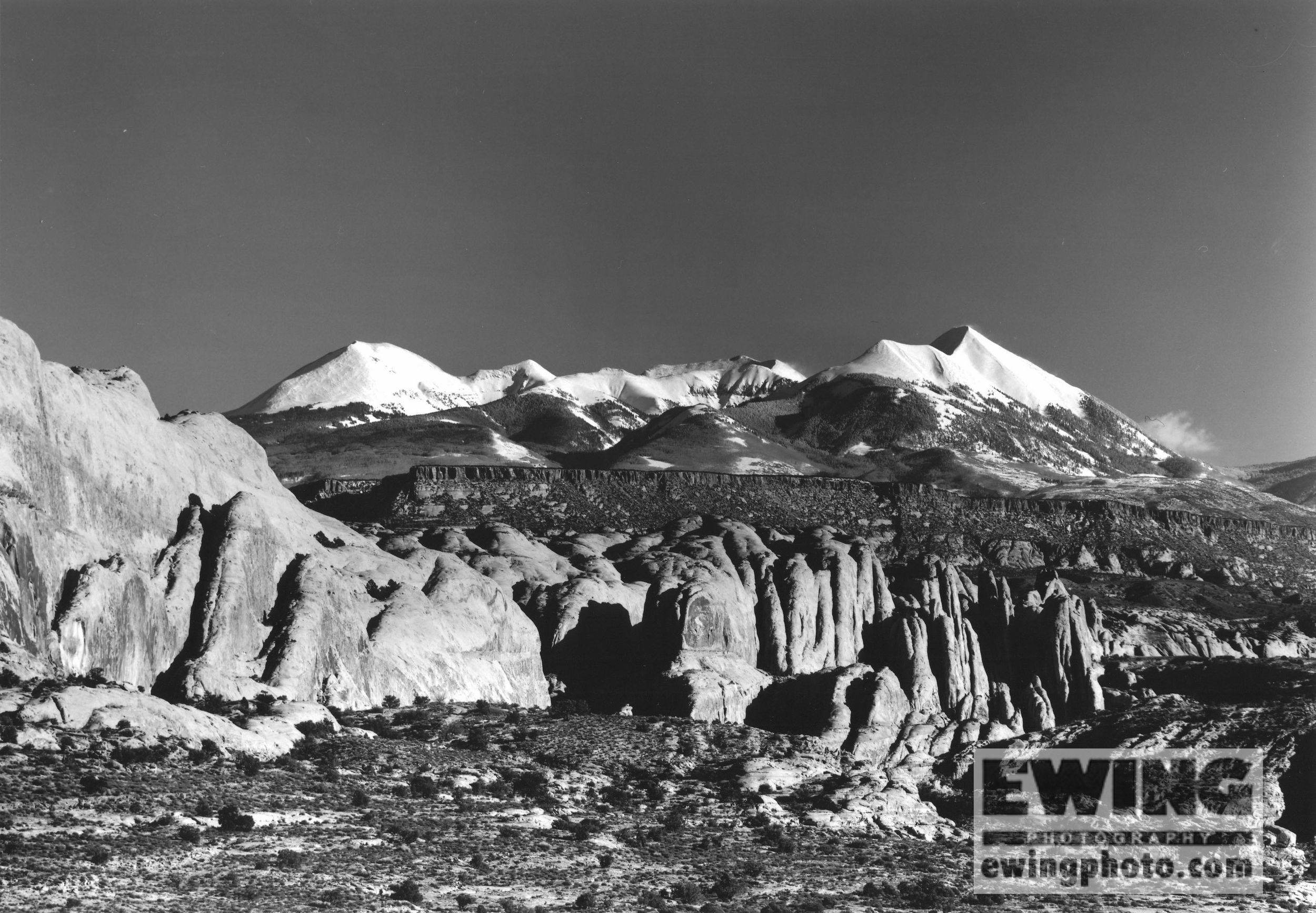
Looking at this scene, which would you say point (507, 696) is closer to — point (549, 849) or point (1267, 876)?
point (549, 849)

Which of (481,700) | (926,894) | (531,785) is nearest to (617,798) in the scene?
(531,785)

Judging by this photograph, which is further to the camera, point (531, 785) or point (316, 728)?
point (316, 728)

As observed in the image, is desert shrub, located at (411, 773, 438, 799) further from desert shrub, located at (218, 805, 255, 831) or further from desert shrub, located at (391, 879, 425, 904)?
desert shrub, located at (391, 879, 425, 904)

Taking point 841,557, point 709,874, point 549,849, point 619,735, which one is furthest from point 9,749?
point 841,557

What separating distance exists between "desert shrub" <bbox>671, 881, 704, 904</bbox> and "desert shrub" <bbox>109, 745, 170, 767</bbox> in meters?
19.4

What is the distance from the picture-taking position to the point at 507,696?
82562 millimetres

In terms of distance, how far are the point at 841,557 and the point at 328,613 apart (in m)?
59.3

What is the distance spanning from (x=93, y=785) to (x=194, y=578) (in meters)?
23.4

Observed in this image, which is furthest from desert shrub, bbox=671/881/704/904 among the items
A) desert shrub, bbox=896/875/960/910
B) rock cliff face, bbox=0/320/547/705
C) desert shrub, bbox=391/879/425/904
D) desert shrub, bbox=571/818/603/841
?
rock cliff face, bbox=0/320/547/705

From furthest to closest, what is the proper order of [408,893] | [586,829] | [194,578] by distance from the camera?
[194,578]
[586,829]
[408,893]

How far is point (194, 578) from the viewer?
237 ft

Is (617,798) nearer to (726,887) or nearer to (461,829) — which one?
(461,829)

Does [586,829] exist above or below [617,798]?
below

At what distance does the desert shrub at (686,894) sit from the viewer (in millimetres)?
49875
